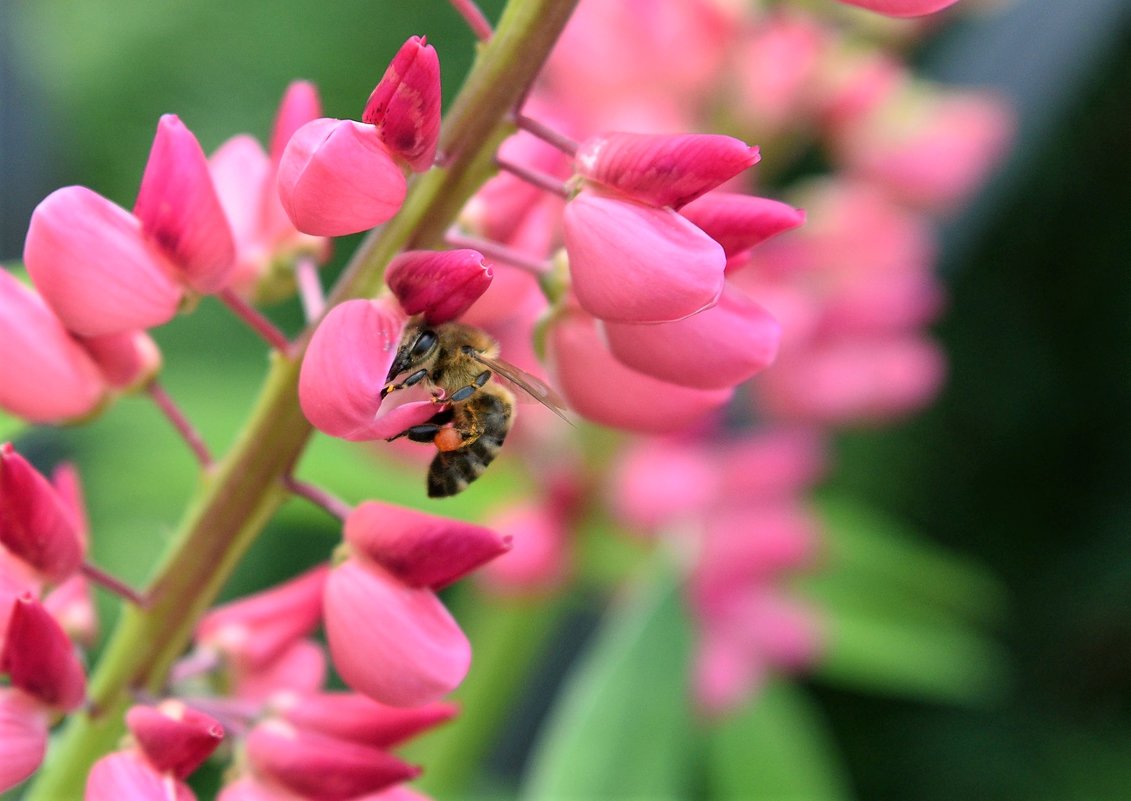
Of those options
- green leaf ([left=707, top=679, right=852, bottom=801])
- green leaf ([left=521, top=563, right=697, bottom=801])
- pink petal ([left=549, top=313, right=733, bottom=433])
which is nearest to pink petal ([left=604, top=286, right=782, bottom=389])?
pink petal ([left=549, top=313, right=733, bottom=433])

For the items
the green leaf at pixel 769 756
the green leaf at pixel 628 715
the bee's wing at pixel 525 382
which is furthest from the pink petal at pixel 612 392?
the green leaf at pixel 769 756

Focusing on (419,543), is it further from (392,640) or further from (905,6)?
(905,6)

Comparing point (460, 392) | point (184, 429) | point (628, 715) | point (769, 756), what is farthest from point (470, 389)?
point (769, 756)

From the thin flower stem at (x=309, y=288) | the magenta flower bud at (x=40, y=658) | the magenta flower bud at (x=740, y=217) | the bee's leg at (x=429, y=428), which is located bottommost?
the magenta flower bud at (x=40, y=658)

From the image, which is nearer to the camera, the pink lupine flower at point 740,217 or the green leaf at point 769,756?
the pink lupine flower at point 740,217

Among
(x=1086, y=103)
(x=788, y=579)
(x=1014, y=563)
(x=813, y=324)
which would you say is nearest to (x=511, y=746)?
(x=788, y=579)

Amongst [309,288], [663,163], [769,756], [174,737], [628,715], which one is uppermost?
[663,163]

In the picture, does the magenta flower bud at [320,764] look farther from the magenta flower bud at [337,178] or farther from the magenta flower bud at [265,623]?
the magenta flower bud at [337,178]
